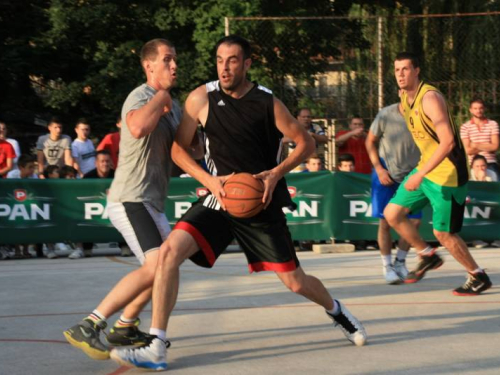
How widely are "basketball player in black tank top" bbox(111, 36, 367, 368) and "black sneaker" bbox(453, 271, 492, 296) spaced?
2.93 m

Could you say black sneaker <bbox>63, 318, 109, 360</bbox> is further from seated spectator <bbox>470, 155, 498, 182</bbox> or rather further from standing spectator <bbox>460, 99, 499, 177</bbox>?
standing spectator <bbox>460, 99, 499, 177</bbox>

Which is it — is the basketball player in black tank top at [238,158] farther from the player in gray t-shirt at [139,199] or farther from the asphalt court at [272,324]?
the asphalt court at [272,324]

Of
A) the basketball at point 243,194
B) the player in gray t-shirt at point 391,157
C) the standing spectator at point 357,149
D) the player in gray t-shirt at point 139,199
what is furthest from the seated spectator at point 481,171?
the basketball at point 243,194

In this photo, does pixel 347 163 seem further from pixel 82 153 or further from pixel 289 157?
pixel 289 157

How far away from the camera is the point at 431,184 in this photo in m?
9.16

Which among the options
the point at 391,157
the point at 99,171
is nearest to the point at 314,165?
the point at 99,171

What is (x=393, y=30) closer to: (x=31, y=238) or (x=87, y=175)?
(x=87, y=175)

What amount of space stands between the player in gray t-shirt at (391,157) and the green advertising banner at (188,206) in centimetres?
362

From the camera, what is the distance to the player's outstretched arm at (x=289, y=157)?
642 cm

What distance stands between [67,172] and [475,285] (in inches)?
274

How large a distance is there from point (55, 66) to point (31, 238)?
44.4ft

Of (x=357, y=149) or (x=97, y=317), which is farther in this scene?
(x=357, y=149)

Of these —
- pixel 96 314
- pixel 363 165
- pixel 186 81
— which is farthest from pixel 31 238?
pixel 186 81

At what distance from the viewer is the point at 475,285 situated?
915 cm
